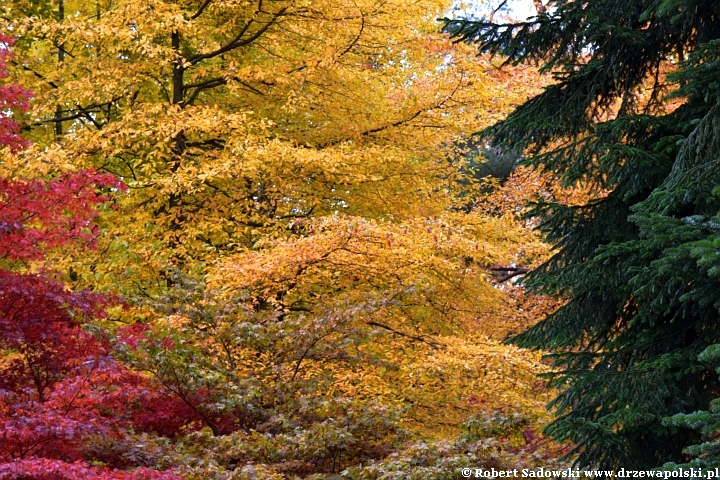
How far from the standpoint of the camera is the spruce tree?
479cm

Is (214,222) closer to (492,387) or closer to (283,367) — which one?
(283,367)

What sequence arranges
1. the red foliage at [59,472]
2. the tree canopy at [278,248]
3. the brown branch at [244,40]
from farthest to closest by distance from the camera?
1. the brown branch at [244,40]
2. the tree canopy at [278,248]
3. the red foliage at [59,472]

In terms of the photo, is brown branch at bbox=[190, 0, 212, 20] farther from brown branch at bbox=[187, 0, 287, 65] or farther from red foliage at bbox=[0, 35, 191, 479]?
red foliage at bbox=[0, 35, 191, 479]

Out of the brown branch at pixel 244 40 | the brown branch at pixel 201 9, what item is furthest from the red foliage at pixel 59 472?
the brown branch at pixel 201 9

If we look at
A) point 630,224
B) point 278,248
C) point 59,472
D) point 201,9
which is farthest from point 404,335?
point 201,9

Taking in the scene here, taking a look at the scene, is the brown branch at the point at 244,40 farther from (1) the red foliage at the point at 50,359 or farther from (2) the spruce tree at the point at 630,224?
(2) the spruce tree at the point at 630,224

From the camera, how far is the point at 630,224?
6.11 metres

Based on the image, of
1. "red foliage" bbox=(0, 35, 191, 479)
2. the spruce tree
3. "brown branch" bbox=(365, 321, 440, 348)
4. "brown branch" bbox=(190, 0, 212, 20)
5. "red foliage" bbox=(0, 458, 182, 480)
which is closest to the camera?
the spruce tree

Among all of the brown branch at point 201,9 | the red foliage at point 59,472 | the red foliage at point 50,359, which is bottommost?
the red foliage at point 59,472

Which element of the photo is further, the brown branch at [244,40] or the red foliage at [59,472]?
the brown branch at [244,40]

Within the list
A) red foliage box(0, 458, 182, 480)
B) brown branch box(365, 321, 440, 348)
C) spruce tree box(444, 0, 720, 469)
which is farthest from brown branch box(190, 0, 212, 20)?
red foliage box(0, 458, 182, 480)

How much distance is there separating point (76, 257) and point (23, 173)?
1447mm

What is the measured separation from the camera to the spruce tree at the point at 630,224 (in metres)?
4.79

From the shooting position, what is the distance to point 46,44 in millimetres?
11836
